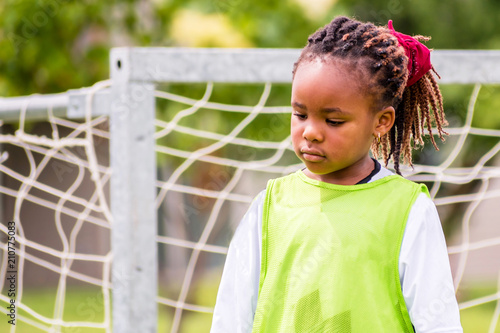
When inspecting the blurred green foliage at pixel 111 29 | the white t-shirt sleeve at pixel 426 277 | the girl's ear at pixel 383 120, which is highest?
the blurred green foliage at pixel 111 29

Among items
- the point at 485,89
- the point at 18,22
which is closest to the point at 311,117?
the point at 18,22

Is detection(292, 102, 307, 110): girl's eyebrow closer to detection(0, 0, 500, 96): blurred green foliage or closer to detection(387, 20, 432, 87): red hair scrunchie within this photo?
detection(387, 20, 432, 87): red hair scrunchie

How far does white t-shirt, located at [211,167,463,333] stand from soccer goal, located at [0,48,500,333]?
0.06 feet

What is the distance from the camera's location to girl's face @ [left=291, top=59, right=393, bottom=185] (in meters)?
1.24

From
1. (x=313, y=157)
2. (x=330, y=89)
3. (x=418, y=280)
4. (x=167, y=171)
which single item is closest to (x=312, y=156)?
(x=313, y=157)


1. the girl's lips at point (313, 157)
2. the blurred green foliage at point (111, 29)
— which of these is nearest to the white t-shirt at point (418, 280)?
the girl's lips at point (313, 157)

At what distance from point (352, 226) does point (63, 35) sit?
3785 mm

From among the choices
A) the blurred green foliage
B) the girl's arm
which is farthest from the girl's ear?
the blurred green foliage

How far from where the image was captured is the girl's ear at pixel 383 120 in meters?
1.31

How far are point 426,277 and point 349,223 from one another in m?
0.16

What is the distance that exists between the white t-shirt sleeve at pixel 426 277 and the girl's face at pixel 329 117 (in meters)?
0.16

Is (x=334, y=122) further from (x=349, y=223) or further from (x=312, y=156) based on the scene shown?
(x=349, y=223)

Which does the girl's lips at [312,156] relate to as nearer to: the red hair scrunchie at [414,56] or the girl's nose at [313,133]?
the girl's nose at [313,133]

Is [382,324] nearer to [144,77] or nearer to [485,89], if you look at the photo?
[144,77]
